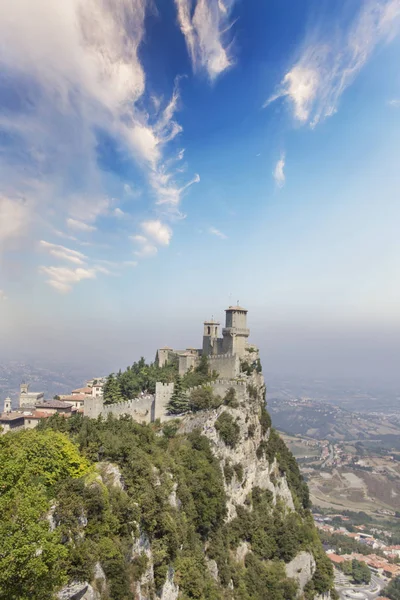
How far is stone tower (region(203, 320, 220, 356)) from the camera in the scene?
45.7 meters

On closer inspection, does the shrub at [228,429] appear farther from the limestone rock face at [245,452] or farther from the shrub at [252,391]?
the shrub at [252,391]

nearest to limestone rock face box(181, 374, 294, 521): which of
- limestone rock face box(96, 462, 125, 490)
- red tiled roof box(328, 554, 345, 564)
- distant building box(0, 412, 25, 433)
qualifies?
limestone rock face box(96, 462, 125, 490)

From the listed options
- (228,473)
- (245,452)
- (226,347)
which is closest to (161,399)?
(228,473)

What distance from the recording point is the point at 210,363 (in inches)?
1690

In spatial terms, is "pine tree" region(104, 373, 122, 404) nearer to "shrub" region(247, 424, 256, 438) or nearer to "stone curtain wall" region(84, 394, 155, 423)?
"stone curtain wall" region(84, 394, 155, 423)

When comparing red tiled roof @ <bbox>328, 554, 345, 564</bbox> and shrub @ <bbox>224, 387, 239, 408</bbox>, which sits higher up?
shrub @ <bbox>224, 387, 239, 408</bbox>

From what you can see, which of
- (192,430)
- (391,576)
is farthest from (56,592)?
(391,576)

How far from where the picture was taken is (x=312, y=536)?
41312 mm

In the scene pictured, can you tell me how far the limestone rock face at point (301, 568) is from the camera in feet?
119

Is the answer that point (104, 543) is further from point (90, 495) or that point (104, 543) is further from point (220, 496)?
point (220, 496)

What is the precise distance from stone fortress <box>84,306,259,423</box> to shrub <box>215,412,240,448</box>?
2.92 m

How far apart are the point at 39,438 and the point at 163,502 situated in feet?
25.9

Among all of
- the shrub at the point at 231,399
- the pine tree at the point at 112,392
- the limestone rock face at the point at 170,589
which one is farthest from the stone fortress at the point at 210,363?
the limestone rock face at the point at 170,589

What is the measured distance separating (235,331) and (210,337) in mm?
3648
